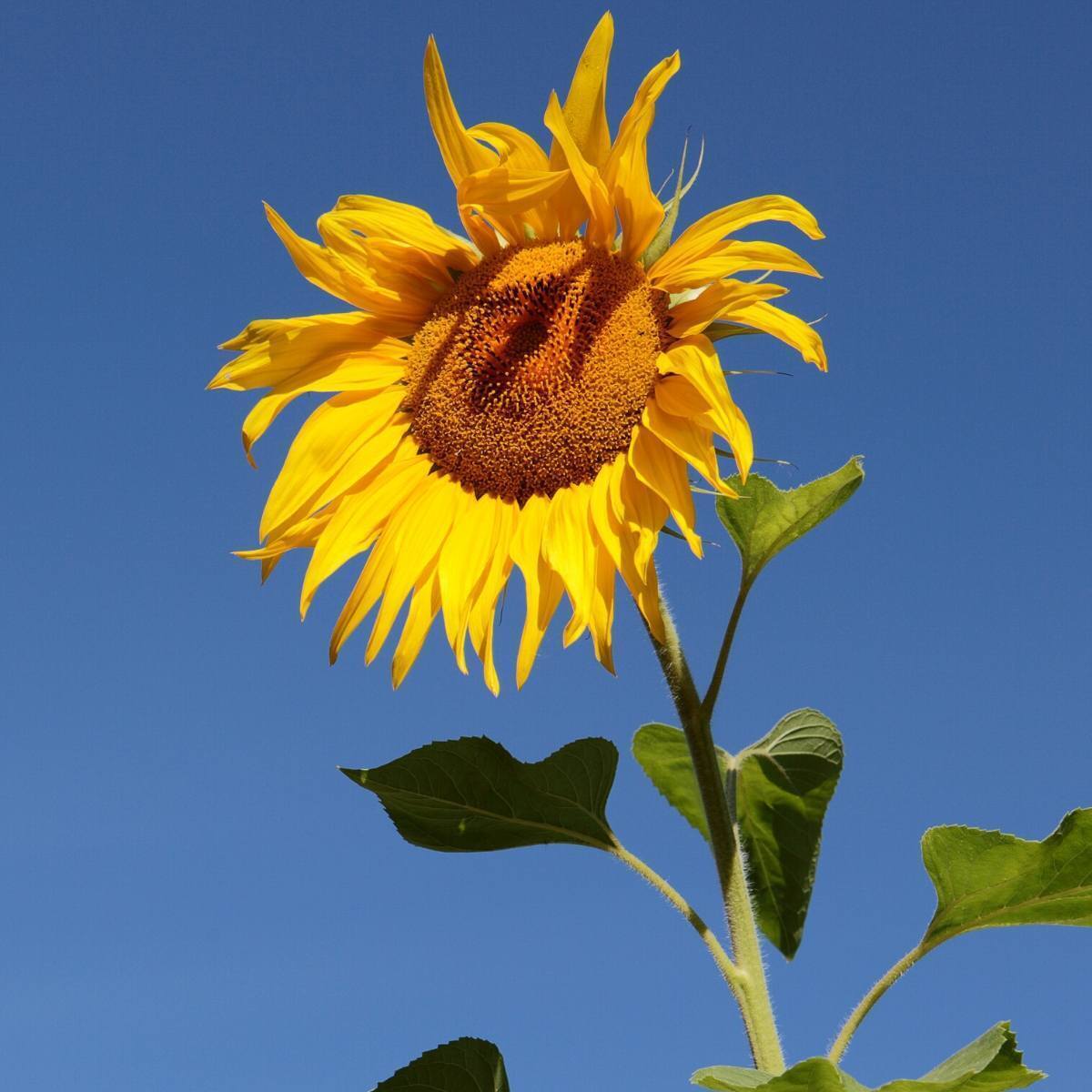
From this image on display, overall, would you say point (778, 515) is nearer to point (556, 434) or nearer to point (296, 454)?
point (556, 434)

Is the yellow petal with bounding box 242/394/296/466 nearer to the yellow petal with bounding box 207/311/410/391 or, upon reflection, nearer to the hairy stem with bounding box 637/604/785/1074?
the yellow petal with bounding box 207/311/410/391

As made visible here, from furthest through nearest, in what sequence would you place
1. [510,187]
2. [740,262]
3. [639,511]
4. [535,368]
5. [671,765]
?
[671,765] → [535,368] → [510,187] → [639,511] → [740,262]

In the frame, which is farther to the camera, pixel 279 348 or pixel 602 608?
pixel 279 348

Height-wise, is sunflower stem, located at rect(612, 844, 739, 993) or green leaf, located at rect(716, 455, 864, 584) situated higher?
green leaf, located at rect(716, 455, 864, 584)

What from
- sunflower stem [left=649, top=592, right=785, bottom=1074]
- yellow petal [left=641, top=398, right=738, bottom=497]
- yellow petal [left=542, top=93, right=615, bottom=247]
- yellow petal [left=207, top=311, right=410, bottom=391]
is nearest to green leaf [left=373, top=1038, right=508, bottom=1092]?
sunflower stem [left=649, top=592, right=785, bottom=1074]

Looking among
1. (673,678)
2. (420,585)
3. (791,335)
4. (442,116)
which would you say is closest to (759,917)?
(673,678)

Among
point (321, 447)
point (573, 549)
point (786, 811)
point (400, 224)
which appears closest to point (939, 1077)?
point (786, 811)

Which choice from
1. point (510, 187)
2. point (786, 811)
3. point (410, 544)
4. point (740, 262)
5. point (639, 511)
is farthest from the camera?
point (786, 811)

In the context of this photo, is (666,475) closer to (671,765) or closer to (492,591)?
(492,591)
